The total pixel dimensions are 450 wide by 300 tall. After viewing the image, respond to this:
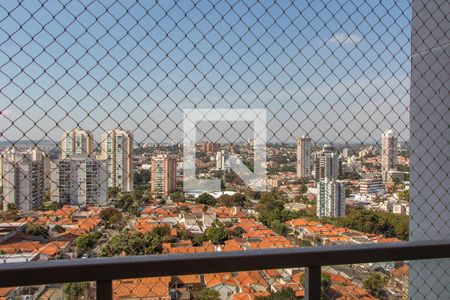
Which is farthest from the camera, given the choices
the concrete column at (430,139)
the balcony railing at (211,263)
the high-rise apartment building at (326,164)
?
the concrete column at (430,139)

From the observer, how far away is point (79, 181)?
5.16 ft

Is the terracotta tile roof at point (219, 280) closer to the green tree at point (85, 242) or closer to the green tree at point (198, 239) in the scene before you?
the green tree at point (198, 239)

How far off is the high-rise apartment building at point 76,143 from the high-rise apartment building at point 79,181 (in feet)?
0.08

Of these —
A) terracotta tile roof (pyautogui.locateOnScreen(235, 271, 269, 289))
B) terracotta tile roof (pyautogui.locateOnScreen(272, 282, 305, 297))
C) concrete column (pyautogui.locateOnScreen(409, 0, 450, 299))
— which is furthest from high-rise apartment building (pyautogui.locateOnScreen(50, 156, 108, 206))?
concrete column (pyautogui.locateOnScreen(409, 0, 450, 299))

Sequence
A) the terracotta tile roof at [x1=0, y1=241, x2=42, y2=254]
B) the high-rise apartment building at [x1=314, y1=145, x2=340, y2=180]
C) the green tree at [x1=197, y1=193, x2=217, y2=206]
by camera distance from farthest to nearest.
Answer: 1. the high-rise apartment building at [x1=314, y1=145, x2=340, y2=180]
2. the green tree at [x1=197, y1=193, x2=217, y2=206]
3. the terracotta tile roof at [x1=0, y1=241, x2=42, y2=254]

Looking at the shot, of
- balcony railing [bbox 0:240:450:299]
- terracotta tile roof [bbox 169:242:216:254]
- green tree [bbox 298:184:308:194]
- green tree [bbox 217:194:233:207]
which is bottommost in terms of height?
balcony railing [bbox 0:240:450:299]

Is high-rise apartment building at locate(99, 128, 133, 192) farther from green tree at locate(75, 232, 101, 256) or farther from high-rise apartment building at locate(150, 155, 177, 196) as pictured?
green tree at locate(75, 232, 101, 256)

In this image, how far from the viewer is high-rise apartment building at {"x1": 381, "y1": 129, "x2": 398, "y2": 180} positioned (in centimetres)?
207

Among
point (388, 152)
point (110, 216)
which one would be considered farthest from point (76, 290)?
point (388, 152)

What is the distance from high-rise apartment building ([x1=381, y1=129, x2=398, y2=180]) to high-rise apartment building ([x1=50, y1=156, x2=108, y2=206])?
4.12 ft

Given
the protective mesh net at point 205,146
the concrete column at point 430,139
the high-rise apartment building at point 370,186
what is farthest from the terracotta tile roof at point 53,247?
the concrete column at point 430,139

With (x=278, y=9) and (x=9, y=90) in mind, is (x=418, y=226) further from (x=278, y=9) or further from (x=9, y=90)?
(x=9, y=90)

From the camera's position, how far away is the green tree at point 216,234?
5.36ft

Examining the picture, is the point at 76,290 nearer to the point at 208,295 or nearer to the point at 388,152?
the point at 208,295
